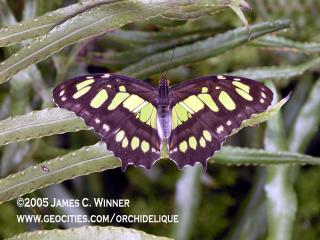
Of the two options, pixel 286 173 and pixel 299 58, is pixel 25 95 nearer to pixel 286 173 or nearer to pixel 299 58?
pixel 286 173

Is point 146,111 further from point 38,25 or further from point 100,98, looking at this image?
point 38,25

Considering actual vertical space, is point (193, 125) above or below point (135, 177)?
above

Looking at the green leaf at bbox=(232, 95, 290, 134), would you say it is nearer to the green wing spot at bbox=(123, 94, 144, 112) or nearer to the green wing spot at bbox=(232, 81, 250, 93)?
the green wing spot at bbox=(232, 81, 250, 93)

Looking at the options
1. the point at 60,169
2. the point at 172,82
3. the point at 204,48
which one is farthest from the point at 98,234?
the point at 172,82

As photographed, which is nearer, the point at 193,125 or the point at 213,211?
the point at 193,125

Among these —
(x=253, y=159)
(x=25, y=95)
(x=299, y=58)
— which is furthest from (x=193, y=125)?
(x=299, y=58)

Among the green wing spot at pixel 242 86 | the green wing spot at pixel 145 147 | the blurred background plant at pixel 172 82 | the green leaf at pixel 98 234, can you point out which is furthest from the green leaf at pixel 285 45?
the green leaf at pixel 98 234
